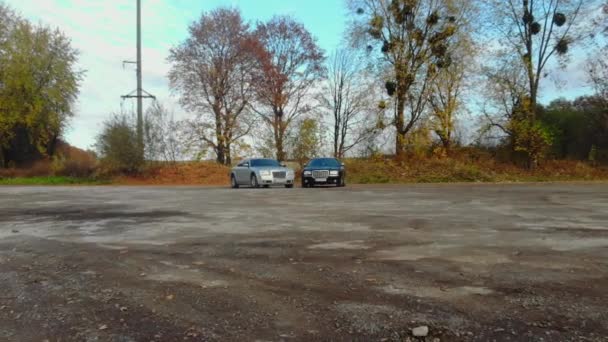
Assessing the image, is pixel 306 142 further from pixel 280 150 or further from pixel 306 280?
pixel 306 280

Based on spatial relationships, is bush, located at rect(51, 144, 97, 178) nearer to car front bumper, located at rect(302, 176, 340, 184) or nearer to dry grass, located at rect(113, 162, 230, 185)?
dry grass, located at rect(113, 162, 230, 185)

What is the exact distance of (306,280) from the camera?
4.53 metres

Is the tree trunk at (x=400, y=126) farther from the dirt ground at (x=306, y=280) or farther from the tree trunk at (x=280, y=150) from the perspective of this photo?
the dirt ground at (x=306, y=280)

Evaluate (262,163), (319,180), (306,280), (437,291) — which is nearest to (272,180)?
(262,163)

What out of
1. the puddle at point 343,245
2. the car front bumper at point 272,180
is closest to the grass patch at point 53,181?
the car front bumper at point 272,180

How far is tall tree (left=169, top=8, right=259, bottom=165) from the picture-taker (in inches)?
1364

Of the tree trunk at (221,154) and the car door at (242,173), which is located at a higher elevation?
the tree trunk at (221,154)

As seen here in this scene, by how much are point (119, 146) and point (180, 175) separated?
171 inches

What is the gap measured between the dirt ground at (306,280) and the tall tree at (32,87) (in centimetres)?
3140

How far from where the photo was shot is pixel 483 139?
3219cm

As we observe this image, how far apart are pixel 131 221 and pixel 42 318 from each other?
605 cm

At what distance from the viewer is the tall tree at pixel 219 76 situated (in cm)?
3466

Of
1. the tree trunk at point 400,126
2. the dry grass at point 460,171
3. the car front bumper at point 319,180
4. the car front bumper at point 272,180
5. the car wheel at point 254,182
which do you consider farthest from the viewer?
the tree trunk at point 400,126

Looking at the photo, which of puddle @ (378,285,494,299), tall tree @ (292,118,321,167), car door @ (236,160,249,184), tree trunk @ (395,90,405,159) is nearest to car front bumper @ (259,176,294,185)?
car door @ (236,160,249,184)
